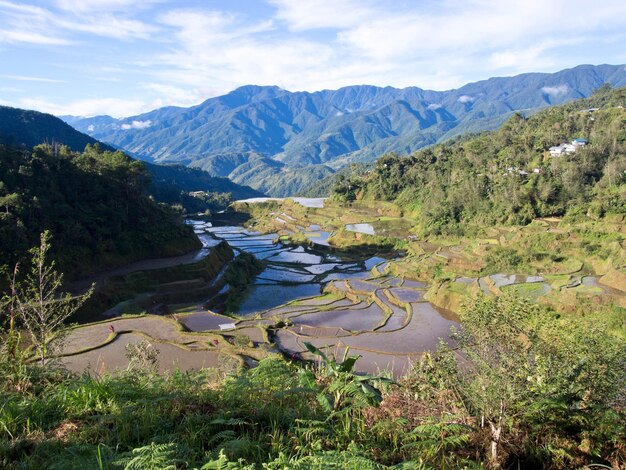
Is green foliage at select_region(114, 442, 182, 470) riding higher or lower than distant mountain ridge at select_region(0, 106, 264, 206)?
lower

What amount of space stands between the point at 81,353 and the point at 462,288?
25927 mm

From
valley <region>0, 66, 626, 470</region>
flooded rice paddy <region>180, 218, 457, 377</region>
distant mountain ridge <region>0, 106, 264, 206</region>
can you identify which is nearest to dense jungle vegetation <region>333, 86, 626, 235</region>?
valley <region>0, 66, 626, 470</region>

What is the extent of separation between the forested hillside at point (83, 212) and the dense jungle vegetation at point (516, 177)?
122ft

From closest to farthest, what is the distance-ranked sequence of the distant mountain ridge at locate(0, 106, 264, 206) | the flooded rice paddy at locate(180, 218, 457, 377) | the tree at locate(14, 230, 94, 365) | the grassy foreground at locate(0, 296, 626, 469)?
1. the grassy foreground at locate(0, 296, 626, 469)
2. the tree at locate(14, 230, 94, 365)
3. the flooded rice paddy at locate(180, 218, 457, 377)
4. the distant mountain ridge at locate(0, 106, 264, 206)

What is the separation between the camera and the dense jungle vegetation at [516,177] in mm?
48656

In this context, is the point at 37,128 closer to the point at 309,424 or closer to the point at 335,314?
the point at 335,314

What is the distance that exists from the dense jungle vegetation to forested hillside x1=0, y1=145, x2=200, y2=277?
122 feet

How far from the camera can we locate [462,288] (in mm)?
31656

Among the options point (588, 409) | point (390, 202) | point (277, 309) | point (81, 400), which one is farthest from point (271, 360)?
point (390, 202)

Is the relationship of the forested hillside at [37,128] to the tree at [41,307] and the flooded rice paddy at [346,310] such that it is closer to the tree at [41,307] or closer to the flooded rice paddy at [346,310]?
the flooded rice paddy at [346,310]

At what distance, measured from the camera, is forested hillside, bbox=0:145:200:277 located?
31.1 metres

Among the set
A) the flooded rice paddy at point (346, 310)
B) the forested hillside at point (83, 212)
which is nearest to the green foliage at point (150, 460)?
the flooded rice paddy at point (346, 310)

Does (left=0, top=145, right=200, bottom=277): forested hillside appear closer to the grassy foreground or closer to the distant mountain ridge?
the grassy foreground

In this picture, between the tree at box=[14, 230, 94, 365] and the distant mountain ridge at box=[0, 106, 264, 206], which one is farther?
the distant mountain ridge at box=[0, 106, 264, 206]
